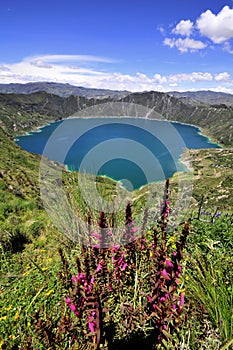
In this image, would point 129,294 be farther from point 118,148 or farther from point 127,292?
point 118,148

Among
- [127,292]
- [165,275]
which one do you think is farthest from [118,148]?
[165,275]

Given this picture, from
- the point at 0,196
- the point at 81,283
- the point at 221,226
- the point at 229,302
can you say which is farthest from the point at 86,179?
the point at 0,196

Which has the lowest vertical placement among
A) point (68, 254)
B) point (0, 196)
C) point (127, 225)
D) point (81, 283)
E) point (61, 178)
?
point (0, 196)

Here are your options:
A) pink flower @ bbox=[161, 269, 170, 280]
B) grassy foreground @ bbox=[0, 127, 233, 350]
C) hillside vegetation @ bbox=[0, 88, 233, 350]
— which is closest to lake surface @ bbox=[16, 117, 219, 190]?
hillside vegetation @ bbox=[0, 88, 233, 350]

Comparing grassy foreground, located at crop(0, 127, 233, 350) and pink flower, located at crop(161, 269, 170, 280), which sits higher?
pink flower, located at crop(161, 269, 170, 280)

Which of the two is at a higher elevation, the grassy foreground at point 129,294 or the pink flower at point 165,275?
the pink flower at point 165,275

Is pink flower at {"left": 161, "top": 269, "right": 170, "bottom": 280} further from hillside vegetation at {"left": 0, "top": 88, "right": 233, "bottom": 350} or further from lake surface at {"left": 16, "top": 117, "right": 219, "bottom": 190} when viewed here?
lake surface at {"left": 16, "top": 117, "right": 219, "bottom": 190}

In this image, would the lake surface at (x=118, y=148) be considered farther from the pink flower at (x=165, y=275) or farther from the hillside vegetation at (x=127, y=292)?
the pink flower at (x=165, y=275)

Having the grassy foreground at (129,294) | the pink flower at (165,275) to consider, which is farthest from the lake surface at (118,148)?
the pink flower at (165,275)

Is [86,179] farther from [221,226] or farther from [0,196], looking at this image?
[0,196]
